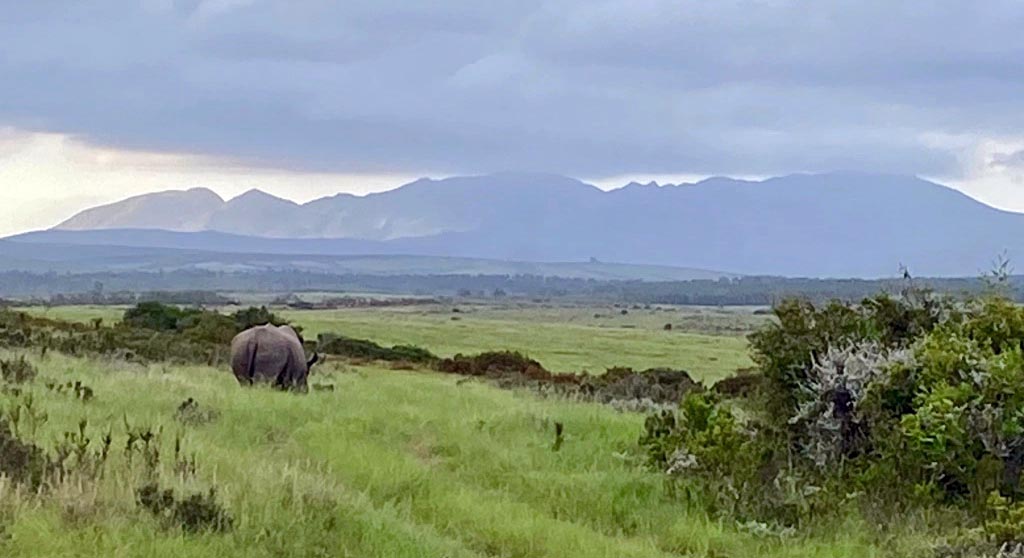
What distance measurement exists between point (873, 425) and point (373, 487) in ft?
15.1

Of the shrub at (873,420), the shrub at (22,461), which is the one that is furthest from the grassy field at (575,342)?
the shrub at (22,461)

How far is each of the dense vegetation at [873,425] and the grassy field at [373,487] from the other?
0.50m

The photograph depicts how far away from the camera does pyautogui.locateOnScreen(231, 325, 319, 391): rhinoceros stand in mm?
19859

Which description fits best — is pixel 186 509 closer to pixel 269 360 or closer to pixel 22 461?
pixel 22 461

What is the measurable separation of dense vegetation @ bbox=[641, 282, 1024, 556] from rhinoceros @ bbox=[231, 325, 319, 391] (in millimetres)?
8351

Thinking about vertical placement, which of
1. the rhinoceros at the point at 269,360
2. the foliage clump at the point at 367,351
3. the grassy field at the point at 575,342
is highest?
the rhinoceros at the point at 269,360

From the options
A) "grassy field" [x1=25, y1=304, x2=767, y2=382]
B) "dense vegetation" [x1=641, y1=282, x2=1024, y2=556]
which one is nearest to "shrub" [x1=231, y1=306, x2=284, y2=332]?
"grassy field" [x1=25, y1=304, x2=767, y2=382]

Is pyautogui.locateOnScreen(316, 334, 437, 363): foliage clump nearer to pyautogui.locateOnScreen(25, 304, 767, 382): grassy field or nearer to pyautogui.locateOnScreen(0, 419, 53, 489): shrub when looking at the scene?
pyautogui.locateOnScreen(25, 304, 767, 382): grassy field

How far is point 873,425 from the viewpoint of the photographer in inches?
460

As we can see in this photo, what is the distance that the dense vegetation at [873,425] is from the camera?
10375 millimetres

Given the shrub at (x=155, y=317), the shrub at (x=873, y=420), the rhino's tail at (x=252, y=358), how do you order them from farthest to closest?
1. the shrub at (x=155, y=317)
2. the rhino's tail at (x=252, y=358)
3. the shrub at (x=873, y=420)

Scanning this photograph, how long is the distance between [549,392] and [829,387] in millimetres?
10727

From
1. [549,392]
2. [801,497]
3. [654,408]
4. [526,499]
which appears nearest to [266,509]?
[526,499]

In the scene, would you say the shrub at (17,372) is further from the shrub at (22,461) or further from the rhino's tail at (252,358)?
the shrub at (22,461)
